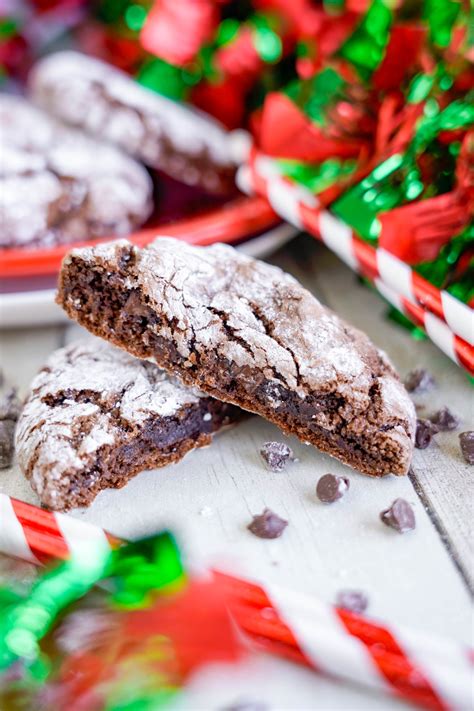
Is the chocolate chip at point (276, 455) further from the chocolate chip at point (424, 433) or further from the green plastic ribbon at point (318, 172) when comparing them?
the green plastic ribbon at point (318, 172)

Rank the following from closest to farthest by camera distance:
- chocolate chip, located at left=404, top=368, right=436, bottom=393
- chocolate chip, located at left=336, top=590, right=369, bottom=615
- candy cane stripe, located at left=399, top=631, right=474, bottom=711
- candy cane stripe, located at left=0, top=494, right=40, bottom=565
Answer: candy cane stripe, located at left=399, top=631, right=474, bottom=711
chocolate chip, located at left=336, top=590, right=369, bottom=615
candy cane stripe, located at left=0, top=494, right=40, bottom=565
chocolate chip, located at left=404, top=368, right=436, bottom=393

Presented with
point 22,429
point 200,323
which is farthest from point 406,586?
point 22,429

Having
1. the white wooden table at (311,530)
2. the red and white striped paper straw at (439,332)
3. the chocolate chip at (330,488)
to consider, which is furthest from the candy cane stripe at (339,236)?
the chocolate chip at (330,488)

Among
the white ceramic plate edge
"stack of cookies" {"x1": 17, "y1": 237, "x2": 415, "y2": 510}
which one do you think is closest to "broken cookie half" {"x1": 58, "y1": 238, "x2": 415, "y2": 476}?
"stack of cookies" {"x1": 17, "y1": 237, "x2": 415, "y2": 510}

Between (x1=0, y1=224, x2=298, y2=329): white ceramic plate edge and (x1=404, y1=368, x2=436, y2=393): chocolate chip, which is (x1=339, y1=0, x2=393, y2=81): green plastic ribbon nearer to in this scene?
(x1=0, y1=224, x2=298, y2=329): white ceramic plate edge

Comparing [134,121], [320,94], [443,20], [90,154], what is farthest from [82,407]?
[443,20]

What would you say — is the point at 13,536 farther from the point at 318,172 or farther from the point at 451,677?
the point at 318,172
